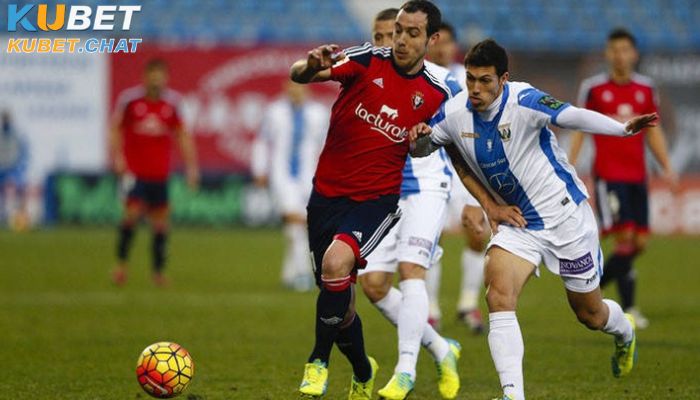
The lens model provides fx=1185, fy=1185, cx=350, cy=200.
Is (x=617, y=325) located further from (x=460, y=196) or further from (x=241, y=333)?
(x=241, y=333)

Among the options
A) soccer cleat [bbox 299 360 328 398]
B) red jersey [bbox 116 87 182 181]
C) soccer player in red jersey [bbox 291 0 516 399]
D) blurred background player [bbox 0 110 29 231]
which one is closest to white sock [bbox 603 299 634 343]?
soccer player in red jersey [bbox 291 0 516 399]

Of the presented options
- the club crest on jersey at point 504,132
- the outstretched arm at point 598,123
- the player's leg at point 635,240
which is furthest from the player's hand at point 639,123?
the player's leg at point 635,240

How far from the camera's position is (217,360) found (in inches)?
356

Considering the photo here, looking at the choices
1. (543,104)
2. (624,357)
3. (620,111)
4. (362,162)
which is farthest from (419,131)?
(620,111)

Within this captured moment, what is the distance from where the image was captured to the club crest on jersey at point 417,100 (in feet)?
23.3

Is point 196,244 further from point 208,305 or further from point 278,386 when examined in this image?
point 278,386

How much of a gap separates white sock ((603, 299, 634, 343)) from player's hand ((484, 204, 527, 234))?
87cm

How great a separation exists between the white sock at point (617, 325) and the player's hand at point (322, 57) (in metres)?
2.37

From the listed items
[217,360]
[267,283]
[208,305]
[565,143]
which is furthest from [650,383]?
[565,143]

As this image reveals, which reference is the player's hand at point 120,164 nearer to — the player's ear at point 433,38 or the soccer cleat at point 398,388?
the soccer cleat at point 398,388

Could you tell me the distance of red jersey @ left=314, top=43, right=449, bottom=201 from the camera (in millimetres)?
7027

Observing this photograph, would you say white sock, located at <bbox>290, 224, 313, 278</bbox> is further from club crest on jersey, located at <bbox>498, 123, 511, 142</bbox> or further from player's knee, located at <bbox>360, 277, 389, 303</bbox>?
club crest on jersey, located at <bbox>498, 123, 511, 142</bbox>

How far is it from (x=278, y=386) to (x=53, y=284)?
24.3ft

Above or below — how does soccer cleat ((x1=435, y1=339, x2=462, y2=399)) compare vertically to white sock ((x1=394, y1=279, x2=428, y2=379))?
below
